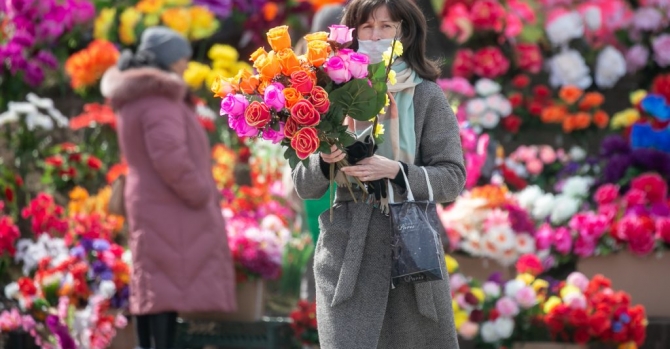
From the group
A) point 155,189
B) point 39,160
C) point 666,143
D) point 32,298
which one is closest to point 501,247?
point 666,143

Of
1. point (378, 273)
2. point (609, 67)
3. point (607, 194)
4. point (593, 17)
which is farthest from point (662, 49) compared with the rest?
point (378, 273)

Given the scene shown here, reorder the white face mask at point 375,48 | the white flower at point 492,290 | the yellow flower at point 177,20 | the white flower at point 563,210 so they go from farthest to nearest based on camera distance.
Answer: the yellow flower at point 177,20
the white flower at point 563,210
the white flower at point 492,290
the white face mask at point 375,48

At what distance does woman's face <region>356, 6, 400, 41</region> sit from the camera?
132 inches

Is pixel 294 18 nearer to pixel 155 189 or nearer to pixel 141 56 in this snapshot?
pixel 141 56

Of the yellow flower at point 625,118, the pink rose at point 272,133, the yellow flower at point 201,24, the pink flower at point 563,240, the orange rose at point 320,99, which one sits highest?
the yellow flower at point 201,24

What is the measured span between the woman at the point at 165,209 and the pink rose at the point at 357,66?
229 centimetres

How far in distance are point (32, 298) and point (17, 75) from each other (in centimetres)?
327

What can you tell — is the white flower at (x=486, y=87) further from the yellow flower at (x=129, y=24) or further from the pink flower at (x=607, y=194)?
the yellow flower at (x=129, y=24)

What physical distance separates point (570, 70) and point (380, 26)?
4.54 m

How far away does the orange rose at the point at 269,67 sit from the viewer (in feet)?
10.3

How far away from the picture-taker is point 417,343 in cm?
328

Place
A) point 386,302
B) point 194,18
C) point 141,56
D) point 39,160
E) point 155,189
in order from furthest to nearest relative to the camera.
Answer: point 194,18, point 39,160, point 141,56, point 155,189, point 386,302

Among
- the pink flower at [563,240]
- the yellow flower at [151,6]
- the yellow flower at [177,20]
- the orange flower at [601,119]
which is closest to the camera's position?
the pink flower at [563,240]

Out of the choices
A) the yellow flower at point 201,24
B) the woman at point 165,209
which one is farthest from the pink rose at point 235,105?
the yellow flower at point 201,24
